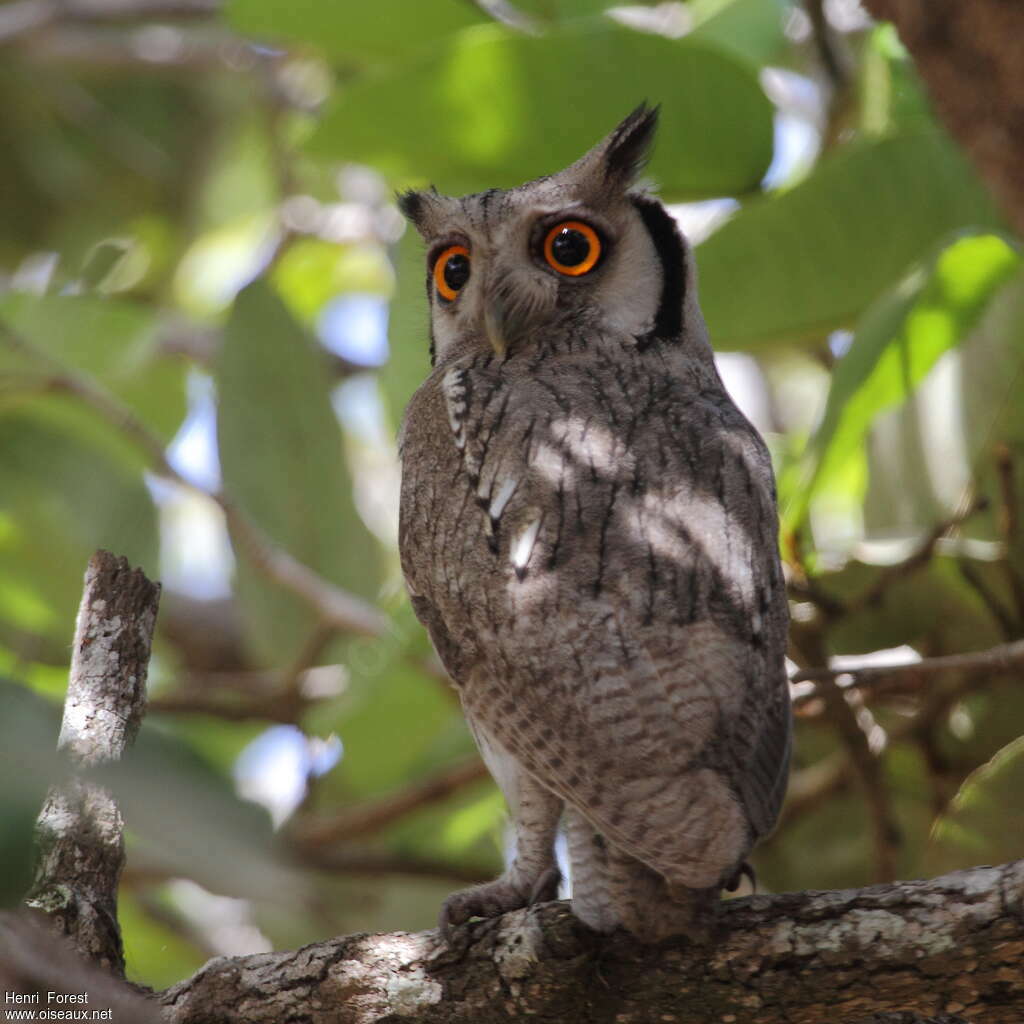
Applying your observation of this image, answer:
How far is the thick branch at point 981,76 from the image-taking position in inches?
45.1

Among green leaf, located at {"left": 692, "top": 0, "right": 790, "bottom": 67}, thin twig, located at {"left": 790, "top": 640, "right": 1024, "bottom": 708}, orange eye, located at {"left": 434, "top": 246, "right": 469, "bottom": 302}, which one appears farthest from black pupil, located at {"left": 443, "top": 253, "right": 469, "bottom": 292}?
green leaf, located at {"left": 692, "top": 0, "right": 790, "bottom": 67}

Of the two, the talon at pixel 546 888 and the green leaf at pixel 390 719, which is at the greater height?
the talon at pixel 546 888

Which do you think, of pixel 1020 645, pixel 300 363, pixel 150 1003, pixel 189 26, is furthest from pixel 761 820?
pixel 189 26

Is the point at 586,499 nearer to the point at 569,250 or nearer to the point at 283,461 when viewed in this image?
the point at 569,250

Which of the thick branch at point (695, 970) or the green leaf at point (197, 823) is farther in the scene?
the thick branch at point (695, 970)

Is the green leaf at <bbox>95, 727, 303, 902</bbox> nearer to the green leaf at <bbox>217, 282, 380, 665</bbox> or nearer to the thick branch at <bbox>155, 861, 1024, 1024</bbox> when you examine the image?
the thick branch at <bbox>155, 861, 1024, 1024</bbox>

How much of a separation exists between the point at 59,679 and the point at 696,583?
91.2 inches

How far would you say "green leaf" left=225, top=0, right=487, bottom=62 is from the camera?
9.34 ft

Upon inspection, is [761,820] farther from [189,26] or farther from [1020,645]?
[189,26]

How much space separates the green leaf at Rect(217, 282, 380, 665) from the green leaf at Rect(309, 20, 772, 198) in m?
0.61

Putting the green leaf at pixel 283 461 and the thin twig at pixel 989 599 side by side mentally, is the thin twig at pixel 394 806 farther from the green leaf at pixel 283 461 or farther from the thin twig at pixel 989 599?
the thin twig at pixel 989 599

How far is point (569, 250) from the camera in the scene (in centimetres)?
195

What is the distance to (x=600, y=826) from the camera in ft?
4.95

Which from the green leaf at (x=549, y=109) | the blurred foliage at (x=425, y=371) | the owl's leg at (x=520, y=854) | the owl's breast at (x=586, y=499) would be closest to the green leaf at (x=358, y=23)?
the blurred foliage at (x=425, y=371)
